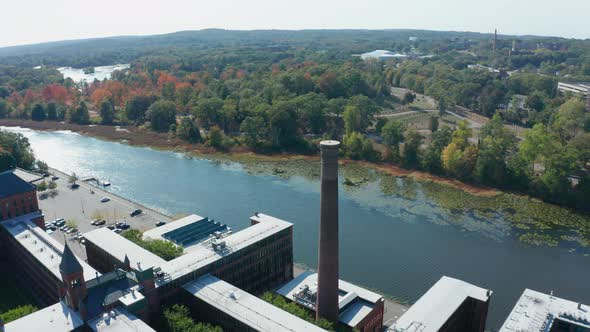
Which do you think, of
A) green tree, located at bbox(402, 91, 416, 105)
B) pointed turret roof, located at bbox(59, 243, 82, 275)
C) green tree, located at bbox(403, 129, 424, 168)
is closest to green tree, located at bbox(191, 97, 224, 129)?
green tree, located at bbox(403, 129, 424, 168)

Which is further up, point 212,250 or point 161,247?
point 212,250

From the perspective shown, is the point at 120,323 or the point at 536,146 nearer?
the point at 120,323

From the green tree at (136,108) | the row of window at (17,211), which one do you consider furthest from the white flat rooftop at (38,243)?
the green tree at (136,108)

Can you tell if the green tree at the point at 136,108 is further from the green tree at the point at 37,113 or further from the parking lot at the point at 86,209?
the parking lot at the point at 86,209

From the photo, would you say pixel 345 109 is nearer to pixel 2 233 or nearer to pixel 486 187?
pixel 486 187

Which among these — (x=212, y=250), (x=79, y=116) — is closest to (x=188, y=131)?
(x=79, y=116)

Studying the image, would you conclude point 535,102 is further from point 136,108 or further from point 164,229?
point 136,108

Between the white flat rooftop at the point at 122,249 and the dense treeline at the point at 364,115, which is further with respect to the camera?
the dense treeline at the point at 364,115
